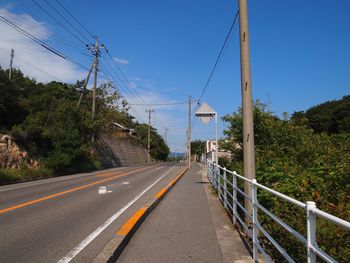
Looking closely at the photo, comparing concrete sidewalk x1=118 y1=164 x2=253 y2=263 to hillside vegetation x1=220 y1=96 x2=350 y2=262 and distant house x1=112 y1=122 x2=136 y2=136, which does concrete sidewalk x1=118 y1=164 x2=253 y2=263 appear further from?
distant house x1=112 y1=122 x2=136 y2=136

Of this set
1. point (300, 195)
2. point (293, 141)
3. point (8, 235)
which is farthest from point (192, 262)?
point (293, 141)

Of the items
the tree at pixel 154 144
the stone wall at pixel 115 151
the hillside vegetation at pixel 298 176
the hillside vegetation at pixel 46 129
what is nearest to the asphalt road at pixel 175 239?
the hillside vegetation at pixel 298 176

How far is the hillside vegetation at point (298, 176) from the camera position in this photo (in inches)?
194

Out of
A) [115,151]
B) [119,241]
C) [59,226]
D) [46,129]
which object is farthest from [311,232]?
[115,151]

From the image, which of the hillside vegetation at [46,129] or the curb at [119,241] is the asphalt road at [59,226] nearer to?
the curb at [119,241]

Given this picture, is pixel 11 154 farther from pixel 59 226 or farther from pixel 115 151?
pixel 115 151

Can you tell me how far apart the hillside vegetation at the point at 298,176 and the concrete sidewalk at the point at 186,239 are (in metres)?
0.76

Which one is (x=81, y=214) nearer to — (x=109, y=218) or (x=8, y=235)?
(x=109, y=218)

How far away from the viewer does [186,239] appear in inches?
293

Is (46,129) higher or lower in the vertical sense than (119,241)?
higher

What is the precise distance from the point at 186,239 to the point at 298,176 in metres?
3.06

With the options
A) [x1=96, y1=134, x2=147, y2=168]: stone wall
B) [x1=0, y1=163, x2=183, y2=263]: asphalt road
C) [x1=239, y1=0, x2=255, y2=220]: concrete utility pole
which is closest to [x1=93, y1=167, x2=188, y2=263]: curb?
[x1=0, y1=163, x2=183, y2=263]: asphalt road

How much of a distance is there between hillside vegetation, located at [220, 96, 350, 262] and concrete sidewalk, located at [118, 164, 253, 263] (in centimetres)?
76

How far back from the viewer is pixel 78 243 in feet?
22.5
